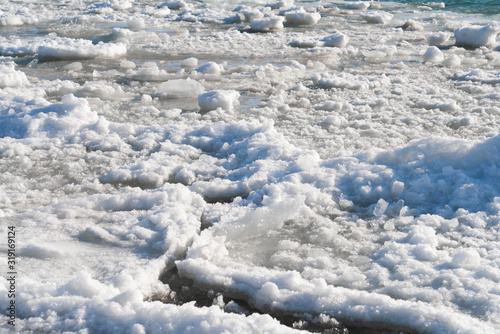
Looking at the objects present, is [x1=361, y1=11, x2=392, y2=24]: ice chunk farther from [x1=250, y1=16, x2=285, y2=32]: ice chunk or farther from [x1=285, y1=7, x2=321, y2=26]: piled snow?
[x1=250, y1=16, x2=285, y2=32]: ice chunk

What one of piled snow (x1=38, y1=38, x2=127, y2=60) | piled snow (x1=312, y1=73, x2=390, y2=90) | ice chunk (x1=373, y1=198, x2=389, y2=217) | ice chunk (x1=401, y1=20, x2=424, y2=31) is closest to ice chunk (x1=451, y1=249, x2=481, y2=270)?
ice chunk (x1=373, y1=198, x2=389, y2=217)

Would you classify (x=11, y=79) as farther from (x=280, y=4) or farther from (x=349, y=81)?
(x=280, y=4)

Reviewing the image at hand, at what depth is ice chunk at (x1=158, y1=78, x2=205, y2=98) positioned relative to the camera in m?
6.64

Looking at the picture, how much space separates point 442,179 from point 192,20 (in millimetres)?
12301

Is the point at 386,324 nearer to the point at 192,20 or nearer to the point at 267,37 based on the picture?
the point at 267,37

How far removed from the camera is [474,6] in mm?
18156

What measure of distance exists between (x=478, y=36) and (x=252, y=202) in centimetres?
855

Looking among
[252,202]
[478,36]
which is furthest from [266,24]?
[252,202]

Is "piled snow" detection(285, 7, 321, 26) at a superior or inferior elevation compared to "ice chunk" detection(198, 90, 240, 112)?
inferior

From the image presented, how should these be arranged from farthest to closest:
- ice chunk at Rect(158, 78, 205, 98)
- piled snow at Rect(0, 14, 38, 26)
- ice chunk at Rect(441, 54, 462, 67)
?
piled snow at Rect(0, 14, 38, 26), ice chunk at Rect(441, 54, 462, 67), ice chunk at Rect(158, 78, 205, 98)

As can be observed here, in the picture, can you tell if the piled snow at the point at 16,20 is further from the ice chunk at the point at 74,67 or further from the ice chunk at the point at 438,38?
the ice chunk at the point at 438,38

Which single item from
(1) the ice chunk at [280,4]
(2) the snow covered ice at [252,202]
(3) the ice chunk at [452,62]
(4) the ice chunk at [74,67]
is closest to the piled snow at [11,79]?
Answer: (2) the snow covered ice at [252,202]

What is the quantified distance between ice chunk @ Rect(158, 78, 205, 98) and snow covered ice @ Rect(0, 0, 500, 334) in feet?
0.07

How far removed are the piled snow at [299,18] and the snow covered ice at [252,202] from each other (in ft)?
21.0
